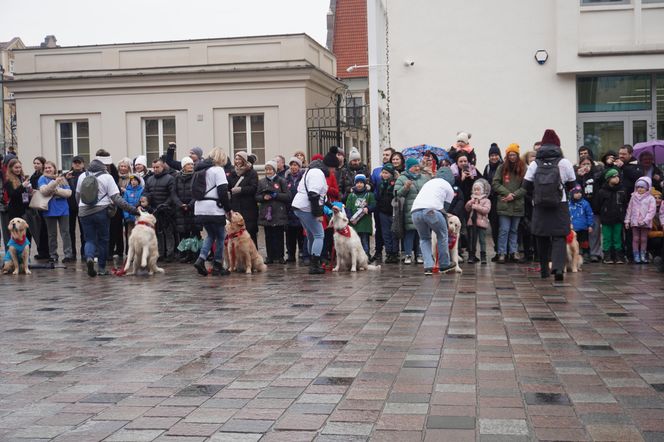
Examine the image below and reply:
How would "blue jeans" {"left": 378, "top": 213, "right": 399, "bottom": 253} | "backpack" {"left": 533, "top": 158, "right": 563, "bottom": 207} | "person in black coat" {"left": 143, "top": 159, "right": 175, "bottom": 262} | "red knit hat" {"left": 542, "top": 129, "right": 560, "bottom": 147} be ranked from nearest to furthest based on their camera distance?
"backpack" {"left": 533, "top": 158, "right": 563, "bottom": 207}
"red knit hat" {"left": 542, "top": 129, "right": 560, "bottom": 147}
"blue jeans" {"left": 378, "top": 213, "right": 399, "bottom": 253}
"person in black coat" {"left": 143, "top": 159, "right": 175, "bottom": 262}

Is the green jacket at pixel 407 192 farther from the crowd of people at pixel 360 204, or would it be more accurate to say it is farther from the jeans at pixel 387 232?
the jeans at pixel 387 232

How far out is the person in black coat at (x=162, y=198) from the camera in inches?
640

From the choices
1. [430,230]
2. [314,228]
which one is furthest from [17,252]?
[430,230]

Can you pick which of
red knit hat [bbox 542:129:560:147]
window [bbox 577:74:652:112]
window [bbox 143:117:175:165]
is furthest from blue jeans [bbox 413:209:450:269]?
window [bbox 143:117:175:165]

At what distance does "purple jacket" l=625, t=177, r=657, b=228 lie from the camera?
572 inches

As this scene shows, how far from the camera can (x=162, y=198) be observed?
53.6 ft

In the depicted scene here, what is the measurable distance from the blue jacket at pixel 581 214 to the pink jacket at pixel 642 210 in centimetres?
64

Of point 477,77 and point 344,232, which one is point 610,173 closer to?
point 344,232

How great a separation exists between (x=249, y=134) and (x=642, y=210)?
17.9 m

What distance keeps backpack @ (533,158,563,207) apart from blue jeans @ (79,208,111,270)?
273 inches

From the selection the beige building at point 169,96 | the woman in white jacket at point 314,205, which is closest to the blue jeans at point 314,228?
the woman in white jacket at point 314,205

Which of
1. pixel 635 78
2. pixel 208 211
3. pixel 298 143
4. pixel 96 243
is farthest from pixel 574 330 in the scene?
pixel 298 143

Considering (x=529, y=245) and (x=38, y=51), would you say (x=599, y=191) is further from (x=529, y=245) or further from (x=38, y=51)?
(x=38, y=51)

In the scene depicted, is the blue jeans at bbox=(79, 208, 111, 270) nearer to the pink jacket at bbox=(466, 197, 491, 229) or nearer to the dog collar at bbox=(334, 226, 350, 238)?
the dog collar at bbox=(334, 226, 350, 238)
